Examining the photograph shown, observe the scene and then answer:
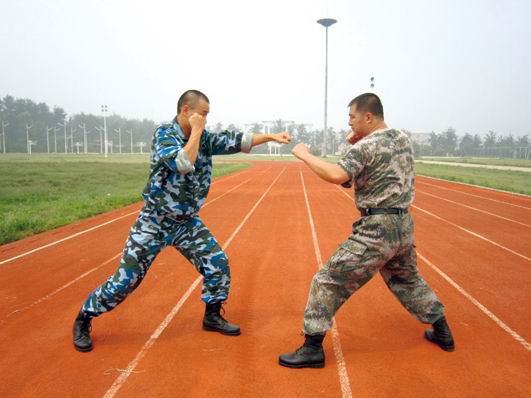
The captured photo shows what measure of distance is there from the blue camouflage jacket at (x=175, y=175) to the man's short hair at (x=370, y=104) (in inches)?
48.6

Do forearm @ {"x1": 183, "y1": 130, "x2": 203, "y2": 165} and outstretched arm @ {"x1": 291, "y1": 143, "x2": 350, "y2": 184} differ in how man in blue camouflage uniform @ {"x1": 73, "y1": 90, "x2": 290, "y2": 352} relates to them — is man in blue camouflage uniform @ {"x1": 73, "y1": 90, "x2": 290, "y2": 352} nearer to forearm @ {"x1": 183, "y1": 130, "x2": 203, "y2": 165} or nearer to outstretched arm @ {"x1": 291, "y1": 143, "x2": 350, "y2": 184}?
forearm @ {"x1": 183, "y1": 130, "x2": 203, "y2": 165}

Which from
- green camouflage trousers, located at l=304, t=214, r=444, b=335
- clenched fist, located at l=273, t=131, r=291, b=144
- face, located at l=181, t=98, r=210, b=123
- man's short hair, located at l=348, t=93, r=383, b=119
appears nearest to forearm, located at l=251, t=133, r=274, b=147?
clenched fist, located at l=273, t=131, r=291, b=144

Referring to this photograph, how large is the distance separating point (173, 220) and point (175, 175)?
367mm

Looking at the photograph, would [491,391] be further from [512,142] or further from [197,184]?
[512,142]

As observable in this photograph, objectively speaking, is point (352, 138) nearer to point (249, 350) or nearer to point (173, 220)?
point (173, 220)

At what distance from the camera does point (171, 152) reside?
129 inches

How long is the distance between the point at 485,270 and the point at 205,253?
14.5 feet

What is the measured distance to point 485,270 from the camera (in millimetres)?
6320

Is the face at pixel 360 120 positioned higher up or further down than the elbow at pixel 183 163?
higher up

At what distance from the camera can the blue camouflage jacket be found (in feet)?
10.8

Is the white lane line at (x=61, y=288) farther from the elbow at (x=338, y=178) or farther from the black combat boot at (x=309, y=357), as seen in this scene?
the elbow at (x=338, y=178)

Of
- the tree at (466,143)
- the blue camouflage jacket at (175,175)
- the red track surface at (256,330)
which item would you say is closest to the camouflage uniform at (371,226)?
the red track surface at (256,330)

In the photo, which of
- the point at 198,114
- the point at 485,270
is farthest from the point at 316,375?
the point at 485,270

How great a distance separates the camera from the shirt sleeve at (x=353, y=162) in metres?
3.12
